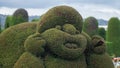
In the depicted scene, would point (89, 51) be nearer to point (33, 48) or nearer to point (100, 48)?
point (100, 48)

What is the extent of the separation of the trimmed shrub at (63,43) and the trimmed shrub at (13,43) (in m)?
1.06

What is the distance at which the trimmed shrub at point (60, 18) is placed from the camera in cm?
930

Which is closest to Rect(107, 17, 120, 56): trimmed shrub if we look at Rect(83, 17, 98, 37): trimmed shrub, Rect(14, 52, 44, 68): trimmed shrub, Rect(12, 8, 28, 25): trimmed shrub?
Rect(83, 17, 98, 37): trimmed shrub

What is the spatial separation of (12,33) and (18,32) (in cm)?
17

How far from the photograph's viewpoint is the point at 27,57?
9.06 meters

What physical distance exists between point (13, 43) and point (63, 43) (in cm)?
173

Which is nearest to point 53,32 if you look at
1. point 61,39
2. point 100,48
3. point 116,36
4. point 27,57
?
point 61,39

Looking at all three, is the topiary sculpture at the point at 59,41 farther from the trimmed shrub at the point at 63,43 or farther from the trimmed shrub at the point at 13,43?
the trimmed shrub at the point at 13,43

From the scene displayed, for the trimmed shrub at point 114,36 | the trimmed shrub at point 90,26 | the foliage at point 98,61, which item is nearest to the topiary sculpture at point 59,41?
the foliage at point 98,61

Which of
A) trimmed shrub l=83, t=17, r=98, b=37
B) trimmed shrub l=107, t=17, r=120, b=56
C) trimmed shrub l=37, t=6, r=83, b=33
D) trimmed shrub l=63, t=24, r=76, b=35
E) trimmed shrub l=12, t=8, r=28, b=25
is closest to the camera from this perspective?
trimmed shrub l=63, t=24, r=76, b=35

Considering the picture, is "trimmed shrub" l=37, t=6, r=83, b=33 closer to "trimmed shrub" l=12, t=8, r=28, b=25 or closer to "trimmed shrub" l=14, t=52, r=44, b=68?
"trimmed shrub" l=14, t=52, r=44, b=68

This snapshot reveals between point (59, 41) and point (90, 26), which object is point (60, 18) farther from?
point (90, 26)

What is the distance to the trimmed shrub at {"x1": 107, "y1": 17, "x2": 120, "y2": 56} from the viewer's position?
2811 centimetres

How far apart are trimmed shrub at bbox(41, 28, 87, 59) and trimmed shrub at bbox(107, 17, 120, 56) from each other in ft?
62.2
